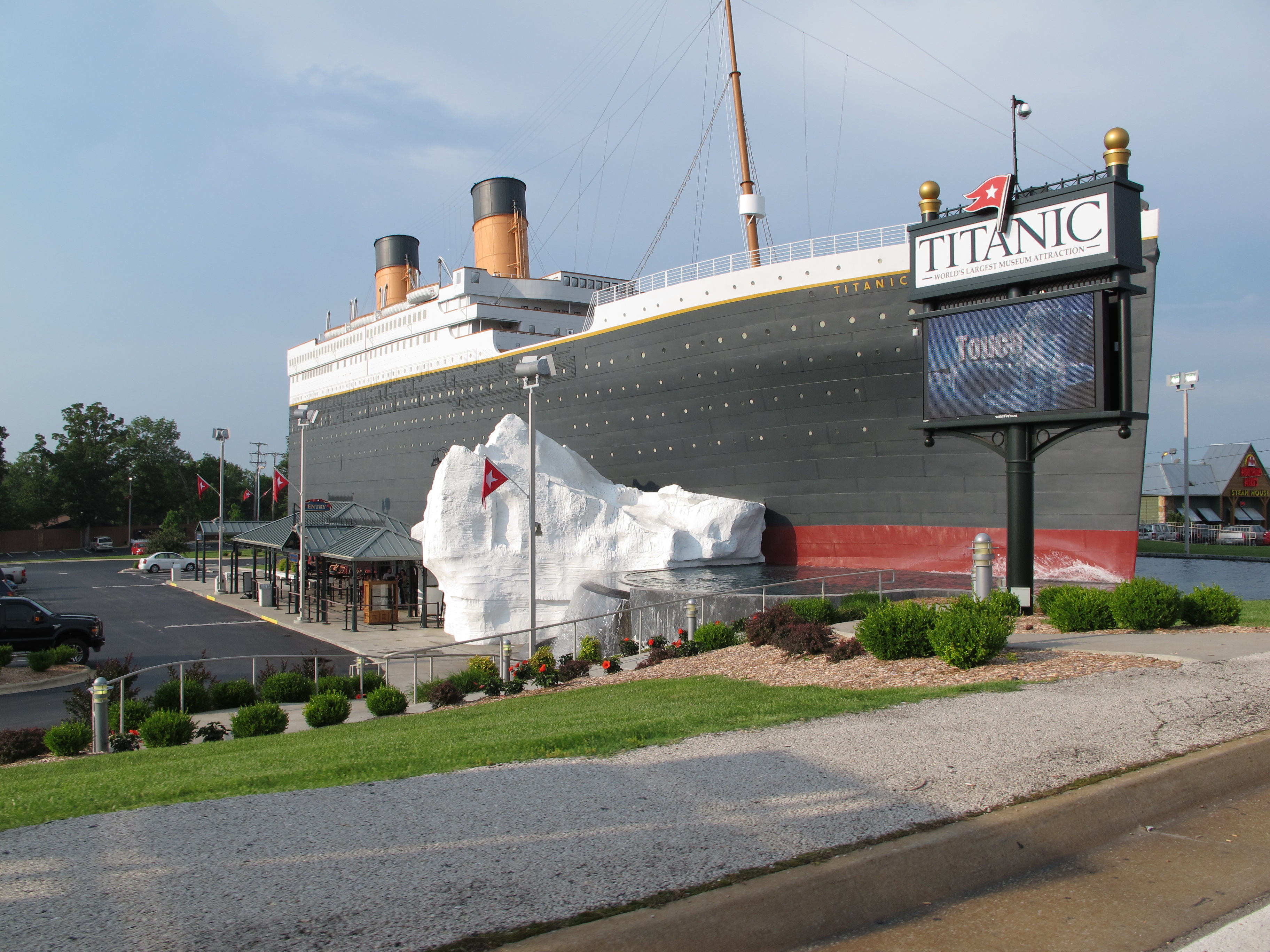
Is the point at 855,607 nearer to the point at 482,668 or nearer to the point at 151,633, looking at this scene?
the point at 482,668

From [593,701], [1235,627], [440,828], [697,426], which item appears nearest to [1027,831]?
[440,828]

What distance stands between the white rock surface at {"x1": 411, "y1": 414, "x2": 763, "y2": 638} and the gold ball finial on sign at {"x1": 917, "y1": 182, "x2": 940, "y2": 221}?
8957mm

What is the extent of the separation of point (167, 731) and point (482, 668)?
5269 millimetres

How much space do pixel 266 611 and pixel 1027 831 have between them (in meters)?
30.8

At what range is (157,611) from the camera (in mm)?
30750

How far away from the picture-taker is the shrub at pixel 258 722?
36.2 feet

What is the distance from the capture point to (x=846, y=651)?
10266mm

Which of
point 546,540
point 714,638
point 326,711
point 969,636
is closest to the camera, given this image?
point 969,636

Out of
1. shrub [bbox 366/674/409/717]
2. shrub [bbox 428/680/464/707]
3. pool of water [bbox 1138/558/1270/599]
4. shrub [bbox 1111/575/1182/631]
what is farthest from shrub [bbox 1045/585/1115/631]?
pool of water [bbox 1138/558/1270/599]

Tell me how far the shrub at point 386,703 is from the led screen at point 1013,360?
957cm

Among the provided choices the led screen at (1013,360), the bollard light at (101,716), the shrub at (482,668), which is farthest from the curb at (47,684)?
the led screen at (1013,360)

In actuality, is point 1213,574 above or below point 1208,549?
above

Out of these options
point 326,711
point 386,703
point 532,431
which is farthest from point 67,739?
point 532,431

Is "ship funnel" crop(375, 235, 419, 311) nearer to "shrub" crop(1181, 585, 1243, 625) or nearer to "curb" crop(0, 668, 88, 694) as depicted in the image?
"curb" crop(0, 668, 88, 694)
